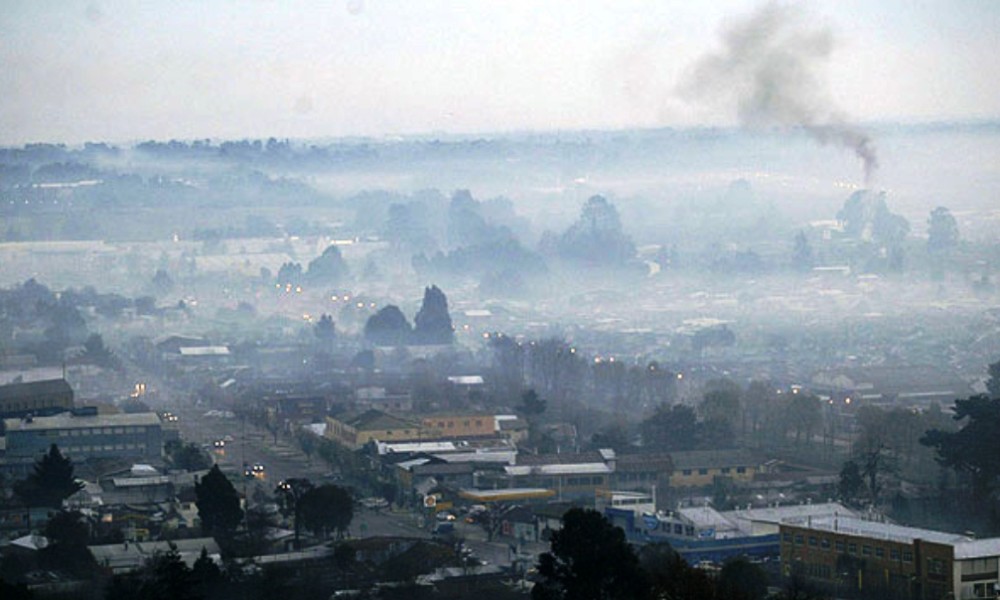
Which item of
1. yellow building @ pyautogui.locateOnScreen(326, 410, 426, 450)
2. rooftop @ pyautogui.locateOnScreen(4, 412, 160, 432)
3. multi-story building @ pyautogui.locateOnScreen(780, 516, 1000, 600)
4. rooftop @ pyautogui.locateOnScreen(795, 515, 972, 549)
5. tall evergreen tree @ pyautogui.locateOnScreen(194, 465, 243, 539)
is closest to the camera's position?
multi-story building @ pyautogui.locateOnScreen(780, 516, 1000, 600)

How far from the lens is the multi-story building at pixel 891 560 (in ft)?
28.7

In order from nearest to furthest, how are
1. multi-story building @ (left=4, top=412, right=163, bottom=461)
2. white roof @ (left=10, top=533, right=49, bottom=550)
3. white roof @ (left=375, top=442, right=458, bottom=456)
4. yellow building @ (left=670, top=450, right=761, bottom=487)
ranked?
white roof @ (left=10, top=533, right=49, bottom=550), yellow building @ (left=670, top=450, right=761, bottom=487), white roof @ (left=375, top=442, right=458, bottom=456), multi-story building @ (left=4, top=412, right=163, bottom=461)

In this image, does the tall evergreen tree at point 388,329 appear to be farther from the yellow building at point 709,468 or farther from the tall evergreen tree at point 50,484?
the tall evergreen tree at point 50,484

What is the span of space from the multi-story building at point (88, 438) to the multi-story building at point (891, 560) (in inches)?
210

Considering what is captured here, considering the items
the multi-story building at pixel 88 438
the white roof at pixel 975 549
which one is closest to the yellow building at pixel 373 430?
the multi-story building at pixel 88 438

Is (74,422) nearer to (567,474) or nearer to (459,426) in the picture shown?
(459,426)

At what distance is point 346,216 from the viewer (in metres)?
31.4

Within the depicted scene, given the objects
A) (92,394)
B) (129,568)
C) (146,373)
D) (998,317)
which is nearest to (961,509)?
(129,568)

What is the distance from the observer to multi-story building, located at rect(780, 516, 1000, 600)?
28.7ft

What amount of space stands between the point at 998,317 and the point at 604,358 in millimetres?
4937

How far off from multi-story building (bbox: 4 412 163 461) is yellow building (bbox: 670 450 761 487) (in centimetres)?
333

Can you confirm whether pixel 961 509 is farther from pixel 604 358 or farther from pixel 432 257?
pixel 432 257

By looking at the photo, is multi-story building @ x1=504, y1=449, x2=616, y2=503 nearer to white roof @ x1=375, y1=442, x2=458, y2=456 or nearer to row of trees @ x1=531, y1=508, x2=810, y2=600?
white roof @ x1=375, y1=442, x2=458, y2=456

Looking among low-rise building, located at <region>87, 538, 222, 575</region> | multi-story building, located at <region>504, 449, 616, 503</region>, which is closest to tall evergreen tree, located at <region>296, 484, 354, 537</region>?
low-rise building, located at <region>87, 538, 222, 575</region>
